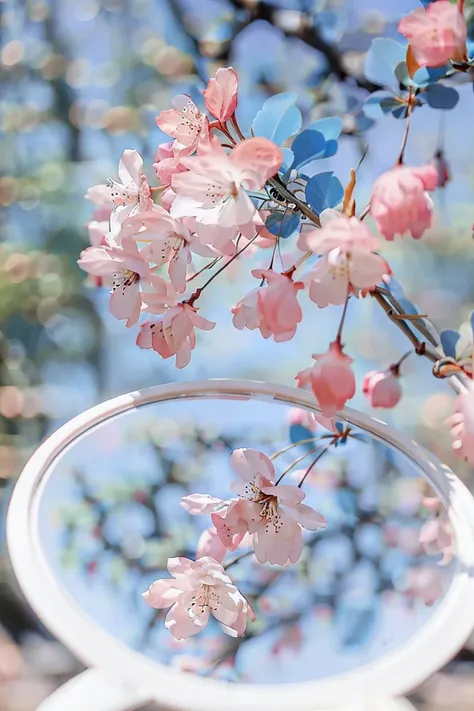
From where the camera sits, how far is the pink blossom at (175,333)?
342 millimetres

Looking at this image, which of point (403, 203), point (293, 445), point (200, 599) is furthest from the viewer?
point (293, 445)

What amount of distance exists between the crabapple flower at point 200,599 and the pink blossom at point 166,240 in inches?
7.3

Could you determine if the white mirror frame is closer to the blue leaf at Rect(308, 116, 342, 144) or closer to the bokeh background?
the blue leaf at Rect(308, 116, 342, 144)

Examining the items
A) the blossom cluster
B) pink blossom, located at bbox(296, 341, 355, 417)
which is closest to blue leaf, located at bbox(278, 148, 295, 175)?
the blossom cluster

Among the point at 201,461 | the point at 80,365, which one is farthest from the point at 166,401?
the point at 80,365

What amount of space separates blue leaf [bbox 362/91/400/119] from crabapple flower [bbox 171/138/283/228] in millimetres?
196

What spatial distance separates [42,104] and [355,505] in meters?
0.93

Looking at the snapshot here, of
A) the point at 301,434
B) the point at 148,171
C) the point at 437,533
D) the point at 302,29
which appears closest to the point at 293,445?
the point at 301,434

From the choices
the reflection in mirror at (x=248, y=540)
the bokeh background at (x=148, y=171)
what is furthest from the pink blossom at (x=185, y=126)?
the bokeh background at (x=148, y=171)

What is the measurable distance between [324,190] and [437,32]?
9 cm

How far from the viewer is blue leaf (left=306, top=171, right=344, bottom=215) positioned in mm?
339

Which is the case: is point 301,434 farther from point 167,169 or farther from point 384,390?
point 167,169

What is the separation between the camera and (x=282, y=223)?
0.35 m

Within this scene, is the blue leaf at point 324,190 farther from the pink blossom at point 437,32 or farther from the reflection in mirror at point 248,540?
the reflection in mirror at point 248,540
